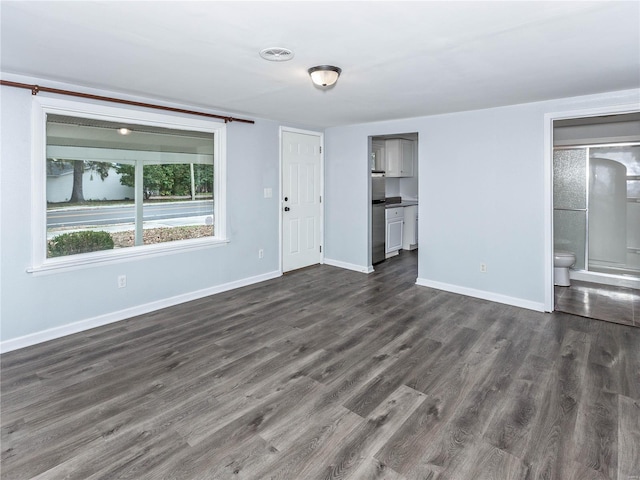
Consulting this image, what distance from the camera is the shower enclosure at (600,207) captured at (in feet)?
16.5

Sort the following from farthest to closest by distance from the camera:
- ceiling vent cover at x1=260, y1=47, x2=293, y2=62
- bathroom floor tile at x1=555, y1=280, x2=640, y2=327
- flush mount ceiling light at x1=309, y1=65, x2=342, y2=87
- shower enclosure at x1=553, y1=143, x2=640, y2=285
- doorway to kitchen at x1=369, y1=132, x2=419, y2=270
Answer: doorway to kitchen at x1=369, y1=132, x2=419, y2=270, shower enclosure at x1=553, y1=143, x2=640, y2=285, bathroom floor tile at x1=555, y1=280, x2=640, y2=327, flush mount ceiling light at x1=309, y1=65, x2=342, y2=87, ceiling vent cover at x1=260, y1=47, x2=293, y2=62

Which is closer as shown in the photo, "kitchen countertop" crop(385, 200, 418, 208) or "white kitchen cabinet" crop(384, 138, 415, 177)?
"kitchen countertop" crop(385, 200, 418, 208)

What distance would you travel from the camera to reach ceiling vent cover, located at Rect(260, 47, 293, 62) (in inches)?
94.6

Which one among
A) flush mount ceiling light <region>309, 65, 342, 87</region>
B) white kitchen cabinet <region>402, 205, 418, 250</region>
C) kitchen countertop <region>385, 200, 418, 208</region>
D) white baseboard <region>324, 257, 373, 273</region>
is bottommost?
white baseboard <region>324, 257, 373, 273</region>

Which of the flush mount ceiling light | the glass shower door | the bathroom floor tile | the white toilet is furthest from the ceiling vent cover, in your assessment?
the glass shower door

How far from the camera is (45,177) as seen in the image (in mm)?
3195

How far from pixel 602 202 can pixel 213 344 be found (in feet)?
18.1

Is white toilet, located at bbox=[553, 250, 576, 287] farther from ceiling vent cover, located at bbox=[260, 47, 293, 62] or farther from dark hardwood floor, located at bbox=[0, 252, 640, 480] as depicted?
ceiling vent cover, located at bbox=[260, 47, 293, 62]

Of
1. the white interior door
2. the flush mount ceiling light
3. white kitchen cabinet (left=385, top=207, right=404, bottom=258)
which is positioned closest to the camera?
the flush mount ceiling light

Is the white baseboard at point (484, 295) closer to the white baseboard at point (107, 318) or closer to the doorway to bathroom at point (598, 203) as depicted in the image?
the doorway to bathroom at point (598, 203)

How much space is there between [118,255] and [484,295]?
4055 mm

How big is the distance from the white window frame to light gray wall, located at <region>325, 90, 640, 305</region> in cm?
224

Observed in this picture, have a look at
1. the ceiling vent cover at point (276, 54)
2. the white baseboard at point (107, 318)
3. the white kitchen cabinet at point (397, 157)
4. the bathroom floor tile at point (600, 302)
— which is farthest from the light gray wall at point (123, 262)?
the bathroom floor tile at point (600, 302)

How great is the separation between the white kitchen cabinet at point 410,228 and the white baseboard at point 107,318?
3475 millimetres
